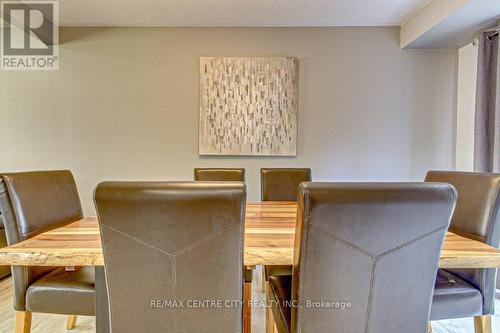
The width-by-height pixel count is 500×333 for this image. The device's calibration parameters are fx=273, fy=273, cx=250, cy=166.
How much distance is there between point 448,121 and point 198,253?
3067 mm

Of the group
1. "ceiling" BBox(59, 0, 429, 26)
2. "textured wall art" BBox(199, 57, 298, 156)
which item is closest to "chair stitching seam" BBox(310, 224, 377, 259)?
"textured wall art" BBox(199, 57, 298, 156)

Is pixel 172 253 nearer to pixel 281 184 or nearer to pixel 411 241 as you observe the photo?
pixel 411 241

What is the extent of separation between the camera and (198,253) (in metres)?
0.74

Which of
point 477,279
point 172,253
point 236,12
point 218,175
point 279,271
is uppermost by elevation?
point 236,12

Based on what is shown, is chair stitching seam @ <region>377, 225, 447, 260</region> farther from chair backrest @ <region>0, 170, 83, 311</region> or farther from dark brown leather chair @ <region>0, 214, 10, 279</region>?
dark brown leather chair @ <region>0, 214, 10, 279</region>

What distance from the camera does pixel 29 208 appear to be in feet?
4.08

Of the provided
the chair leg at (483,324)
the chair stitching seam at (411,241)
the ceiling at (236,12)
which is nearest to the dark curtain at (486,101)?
the ceiling at (236,12)

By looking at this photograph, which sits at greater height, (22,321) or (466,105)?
(466,105)

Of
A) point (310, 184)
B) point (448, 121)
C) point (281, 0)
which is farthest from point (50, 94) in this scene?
point (448, 121)

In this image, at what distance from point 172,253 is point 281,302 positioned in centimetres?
57

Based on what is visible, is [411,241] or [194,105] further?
[194,105]

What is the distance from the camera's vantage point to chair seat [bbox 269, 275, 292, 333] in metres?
0.97

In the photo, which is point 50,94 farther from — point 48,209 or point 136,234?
point 136,234

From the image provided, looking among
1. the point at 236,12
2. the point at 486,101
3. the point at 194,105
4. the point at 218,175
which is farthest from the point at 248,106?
the point at 486,101
